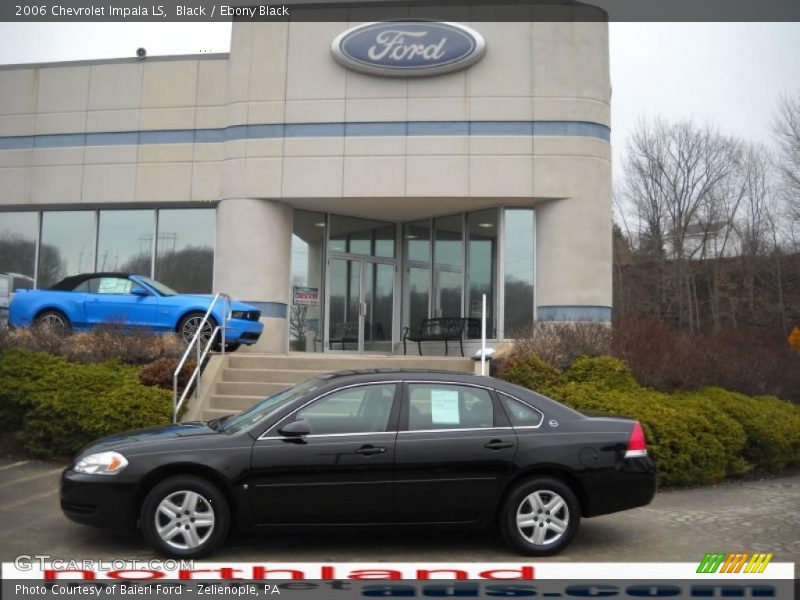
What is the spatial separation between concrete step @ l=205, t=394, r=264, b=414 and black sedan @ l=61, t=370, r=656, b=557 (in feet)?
14.8

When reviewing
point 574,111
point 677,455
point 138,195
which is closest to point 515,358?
point 677,455

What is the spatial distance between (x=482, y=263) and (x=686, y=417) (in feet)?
26.5

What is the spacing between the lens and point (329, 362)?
12188 mm

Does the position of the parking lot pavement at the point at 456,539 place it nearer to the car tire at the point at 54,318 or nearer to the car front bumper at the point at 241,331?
the car front bumper at the point at 241,331

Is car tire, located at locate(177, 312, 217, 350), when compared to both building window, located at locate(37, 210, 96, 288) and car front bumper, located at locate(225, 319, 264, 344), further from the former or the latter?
building window, located at locate(37, 210, 96, 288)

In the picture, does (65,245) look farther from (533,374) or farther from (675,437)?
(675,437)

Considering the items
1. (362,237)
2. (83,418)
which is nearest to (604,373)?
(83,418)

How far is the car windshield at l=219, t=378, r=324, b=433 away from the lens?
611cm

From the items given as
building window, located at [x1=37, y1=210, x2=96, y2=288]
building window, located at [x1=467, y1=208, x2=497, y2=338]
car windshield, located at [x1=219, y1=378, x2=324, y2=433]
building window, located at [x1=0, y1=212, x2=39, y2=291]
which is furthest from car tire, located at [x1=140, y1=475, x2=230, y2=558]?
building window, located at [x1=0, y1=212, x2=39, y2=291]

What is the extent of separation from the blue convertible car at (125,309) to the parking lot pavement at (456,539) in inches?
204

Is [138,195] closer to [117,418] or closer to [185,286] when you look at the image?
[185,286]

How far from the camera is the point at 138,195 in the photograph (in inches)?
677

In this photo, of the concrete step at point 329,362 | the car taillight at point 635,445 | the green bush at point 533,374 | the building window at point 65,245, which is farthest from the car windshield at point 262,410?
the building window at point 65,245

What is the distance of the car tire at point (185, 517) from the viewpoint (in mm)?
5645
